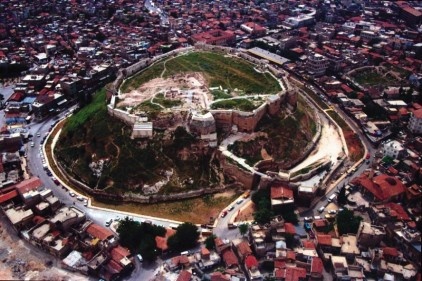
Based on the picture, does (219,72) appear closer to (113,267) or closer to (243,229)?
(243,229)

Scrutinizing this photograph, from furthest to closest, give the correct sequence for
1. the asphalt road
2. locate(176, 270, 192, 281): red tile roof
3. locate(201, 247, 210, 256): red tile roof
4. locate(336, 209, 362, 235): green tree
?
locate(336, 209, 362, 235): green tree
the asphalt road
locate(201, 247, 210, 256): red tile roof
locate(176, 270, 192, 281): red tile roof

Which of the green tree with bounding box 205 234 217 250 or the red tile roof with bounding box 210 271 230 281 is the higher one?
the red tile roof with bounding box 210 271 230 281

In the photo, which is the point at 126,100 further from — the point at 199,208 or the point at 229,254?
the point at 229,254

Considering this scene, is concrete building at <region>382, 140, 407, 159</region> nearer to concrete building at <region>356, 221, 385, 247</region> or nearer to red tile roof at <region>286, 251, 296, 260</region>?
concrete building at <region>356, 221, 385, 247</region>

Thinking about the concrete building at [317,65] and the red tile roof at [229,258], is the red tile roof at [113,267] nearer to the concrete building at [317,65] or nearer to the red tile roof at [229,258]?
the red tile roof at [229,258]

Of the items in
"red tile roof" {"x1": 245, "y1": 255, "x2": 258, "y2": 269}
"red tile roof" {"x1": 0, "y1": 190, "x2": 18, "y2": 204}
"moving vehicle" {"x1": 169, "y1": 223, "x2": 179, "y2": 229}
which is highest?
"red tile roof" {"x1": 0, "y1": 190, "x2": 18, "y2": 204}

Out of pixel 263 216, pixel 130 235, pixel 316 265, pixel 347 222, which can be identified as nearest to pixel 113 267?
pixel 130 235

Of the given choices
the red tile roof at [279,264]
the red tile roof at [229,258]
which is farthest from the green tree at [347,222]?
the red tile roof at [229,258]

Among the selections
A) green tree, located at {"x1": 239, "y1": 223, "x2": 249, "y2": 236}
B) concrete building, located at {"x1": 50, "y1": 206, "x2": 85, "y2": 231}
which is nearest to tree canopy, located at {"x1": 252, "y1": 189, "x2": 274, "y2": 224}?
green tree, located at {"x1": 239, "y1": 223, "x2": 249, "y2": 236}
